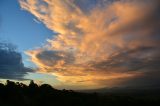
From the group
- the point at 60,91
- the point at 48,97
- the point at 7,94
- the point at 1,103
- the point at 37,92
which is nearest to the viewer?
the point at 1,103

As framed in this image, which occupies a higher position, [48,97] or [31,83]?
[31,83]

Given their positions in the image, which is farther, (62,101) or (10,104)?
(62,101)

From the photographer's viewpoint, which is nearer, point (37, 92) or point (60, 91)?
point (37, 92)

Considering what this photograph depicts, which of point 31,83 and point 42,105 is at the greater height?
point 31,83

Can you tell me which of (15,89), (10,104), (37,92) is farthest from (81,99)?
(10,104)

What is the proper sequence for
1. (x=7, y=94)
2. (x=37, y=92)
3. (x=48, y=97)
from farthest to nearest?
(x=37, y=92)
(x=48, y=97)
(x=7, y=94)

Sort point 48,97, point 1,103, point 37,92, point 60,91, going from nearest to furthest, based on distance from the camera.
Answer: point 1,103
point 48,97
point 37,92
point 60,91

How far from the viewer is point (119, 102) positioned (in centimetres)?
13300

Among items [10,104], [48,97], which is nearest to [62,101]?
[48,97]

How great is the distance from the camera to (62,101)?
11375 cm

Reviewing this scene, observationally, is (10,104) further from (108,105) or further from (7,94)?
(108,105)

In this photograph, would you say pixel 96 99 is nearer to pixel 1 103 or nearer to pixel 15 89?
pixel 15 89

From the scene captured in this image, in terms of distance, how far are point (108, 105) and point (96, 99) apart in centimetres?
931

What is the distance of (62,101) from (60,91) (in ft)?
52.5
